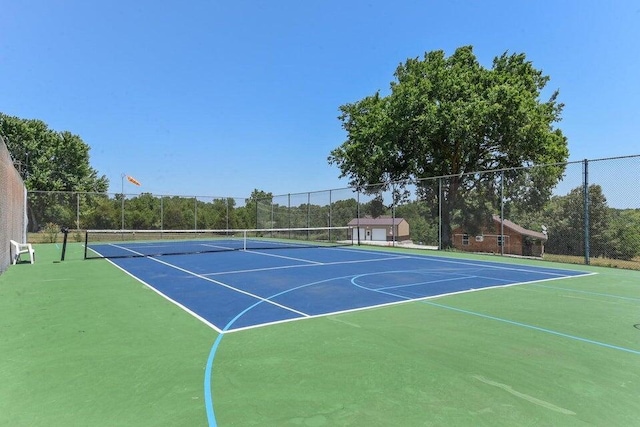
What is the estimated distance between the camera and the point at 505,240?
53.0 ft

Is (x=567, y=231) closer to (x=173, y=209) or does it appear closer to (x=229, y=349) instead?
(x=229, y=349)

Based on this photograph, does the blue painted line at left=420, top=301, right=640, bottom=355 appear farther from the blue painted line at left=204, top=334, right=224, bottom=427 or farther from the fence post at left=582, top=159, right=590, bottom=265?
the fence post at left=582, top=159, right=590, bottom=265

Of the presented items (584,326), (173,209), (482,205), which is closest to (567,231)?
(482,205)

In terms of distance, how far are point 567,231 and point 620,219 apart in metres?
1.92

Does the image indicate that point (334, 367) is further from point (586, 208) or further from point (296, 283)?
point (586, 208)

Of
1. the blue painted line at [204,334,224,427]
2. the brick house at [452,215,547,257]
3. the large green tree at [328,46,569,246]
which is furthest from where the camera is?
the large green tree at [328,46,569,246]

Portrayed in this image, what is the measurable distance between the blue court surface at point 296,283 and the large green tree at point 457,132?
21.8 ft

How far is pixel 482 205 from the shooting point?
17609mm

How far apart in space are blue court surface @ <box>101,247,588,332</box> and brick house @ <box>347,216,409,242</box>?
25.7ft

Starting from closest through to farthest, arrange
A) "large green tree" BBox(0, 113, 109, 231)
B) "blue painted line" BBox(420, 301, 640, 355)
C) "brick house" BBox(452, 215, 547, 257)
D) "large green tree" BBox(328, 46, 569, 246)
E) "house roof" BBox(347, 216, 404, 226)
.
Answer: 1. "blue painted line" BBox(420, 301, 640, 355)
2. "brick house" BBox(452, 215, 547, 257)
3. "large green tree" BBox(328, 46, 569, 246)
4. "house roof" BBox(347, 216, 404, 226)
5. "large green tree" BBox(0, 113, 109, 231)

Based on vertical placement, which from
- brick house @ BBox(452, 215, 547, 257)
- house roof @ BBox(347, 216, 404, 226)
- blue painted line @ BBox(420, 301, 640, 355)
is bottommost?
blue painted line @ BBox(420, 301, 640, 355)

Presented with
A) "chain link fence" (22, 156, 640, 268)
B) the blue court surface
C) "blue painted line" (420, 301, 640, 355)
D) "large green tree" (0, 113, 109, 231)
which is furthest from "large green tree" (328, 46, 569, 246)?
"large green tree" (0, 113, 109, 231)

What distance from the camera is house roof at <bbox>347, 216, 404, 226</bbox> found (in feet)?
71.2

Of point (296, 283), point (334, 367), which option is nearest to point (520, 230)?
point (296, 283)
